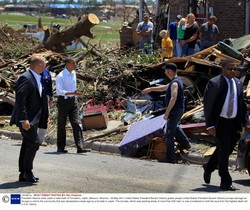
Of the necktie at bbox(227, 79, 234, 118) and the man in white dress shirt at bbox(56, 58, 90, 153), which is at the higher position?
the necktie at bbox(227, 79, 234, 118)

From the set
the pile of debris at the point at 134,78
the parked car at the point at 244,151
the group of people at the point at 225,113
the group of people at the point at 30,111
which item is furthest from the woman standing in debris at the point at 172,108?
the group of people at the point at 30,111

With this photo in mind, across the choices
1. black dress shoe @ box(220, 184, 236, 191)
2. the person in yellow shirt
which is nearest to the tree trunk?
the person in yellow shirt

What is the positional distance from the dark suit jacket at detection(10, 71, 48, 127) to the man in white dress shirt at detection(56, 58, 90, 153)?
Answer: 3569 mm

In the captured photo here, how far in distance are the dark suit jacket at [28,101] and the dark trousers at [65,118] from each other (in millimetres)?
3664

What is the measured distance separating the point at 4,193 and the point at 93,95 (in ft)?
26.5

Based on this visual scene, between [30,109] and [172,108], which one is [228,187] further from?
[30,109]

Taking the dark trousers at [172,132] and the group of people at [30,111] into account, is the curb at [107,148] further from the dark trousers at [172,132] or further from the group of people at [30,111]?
the group of people at [30,111]

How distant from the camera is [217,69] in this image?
51.6ft

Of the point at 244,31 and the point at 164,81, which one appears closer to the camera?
the point at 164,81

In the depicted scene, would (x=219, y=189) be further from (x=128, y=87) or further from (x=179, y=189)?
(x=128, y=87)

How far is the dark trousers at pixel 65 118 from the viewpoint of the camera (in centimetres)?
1335

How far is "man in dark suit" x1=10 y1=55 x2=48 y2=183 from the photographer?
9.42 metres

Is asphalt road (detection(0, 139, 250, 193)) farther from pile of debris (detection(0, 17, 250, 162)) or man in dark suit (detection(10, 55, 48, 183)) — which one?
pile of debris (detection(0, 17, 250, 162))

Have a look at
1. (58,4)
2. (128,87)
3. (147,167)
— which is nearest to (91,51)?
(128,87)
